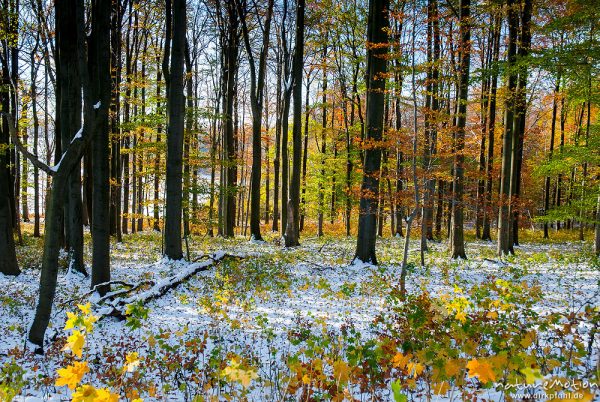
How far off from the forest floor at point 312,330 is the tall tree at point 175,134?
3.01 ft

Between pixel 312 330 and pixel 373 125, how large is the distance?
6883 mm

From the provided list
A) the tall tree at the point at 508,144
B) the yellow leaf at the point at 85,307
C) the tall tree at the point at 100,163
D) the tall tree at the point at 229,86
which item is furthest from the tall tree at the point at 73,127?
the tall tree at the point at 508,144

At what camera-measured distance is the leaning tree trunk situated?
10852 millimetres

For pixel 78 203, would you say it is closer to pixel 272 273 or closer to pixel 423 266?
pixel 272 273

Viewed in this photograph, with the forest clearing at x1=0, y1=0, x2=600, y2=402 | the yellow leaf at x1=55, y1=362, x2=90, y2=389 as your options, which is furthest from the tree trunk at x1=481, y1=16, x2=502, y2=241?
the yellow leaf at x1=55, y1=362, x2=90, y2=389

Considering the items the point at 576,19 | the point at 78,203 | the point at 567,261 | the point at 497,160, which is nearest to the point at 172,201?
the point at 78,203

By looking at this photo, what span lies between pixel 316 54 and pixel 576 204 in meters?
16.3

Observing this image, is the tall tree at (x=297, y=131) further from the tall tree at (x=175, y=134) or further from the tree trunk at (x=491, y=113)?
the tree trunk at (x=491, y=113)

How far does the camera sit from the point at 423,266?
12.0 metres

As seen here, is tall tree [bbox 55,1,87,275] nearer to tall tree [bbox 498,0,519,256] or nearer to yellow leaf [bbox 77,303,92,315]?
yellow leaf [bbox 77,303,92,315]

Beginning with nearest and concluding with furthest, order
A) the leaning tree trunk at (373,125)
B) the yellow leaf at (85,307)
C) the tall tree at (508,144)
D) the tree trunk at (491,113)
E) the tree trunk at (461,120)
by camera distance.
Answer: the yellow leaf at (85,307)
the leaning tree trunk at (373,125)
the tree trunk at (461,120)
the tall tree at (508,144)
the tree trunk at (491,113)

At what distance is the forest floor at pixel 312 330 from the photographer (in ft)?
10.7

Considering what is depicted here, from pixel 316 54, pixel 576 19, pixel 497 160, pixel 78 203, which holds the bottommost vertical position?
pixel 78 203
